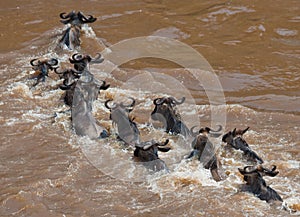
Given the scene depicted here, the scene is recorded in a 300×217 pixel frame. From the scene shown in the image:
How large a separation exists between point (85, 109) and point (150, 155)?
2.19 m

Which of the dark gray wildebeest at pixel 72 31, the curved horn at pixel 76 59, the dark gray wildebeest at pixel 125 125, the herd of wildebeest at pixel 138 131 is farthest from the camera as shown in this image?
the dark gray wildebeest at pixel 72 31

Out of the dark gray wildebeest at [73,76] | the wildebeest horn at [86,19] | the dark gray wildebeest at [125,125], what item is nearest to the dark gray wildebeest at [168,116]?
the dark gray wildebeest at [125,125]

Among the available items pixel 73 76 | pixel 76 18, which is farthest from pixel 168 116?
pixel 76 18

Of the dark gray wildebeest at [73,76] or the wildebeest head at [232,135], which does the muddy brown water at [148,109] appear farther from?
the dark gray wildebeest at [73,76]

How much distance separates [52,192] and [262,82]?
5934 mm

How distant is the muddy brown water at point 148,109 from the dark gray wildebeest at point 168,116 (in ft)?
0.56

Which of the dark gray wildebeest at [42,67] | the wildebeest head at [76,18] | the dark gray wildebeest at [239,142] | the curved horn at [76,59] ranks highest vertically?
the wildebeest head at [76,18]

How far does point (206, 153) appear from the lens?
25.5 feet

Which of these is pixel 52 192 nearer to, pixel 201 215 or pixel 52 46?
pixel 201 215

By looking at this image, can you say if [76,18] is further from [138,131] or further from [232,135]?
[232,135]

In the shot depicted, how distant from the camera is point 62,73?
35.8 feet

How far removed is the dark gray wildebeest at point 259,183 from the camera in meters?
6.77

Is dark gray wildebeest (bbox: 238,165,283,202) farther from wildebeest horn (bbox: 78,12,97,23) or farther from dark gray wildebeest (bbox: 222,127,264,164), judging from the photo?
wildebeest horn (bbox: 78,12,97,23)

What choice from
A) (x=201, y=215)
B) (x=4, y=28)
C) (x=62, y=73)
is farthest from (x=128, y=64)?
(x=201, y=215)
